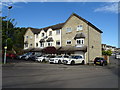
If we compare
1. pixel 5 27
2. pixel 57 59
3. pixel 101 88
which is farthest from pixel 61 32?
pixel 101 88

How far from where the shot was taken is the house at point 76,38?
3009cm

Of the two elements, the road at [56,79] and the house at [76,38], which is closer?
the road at [56,79]

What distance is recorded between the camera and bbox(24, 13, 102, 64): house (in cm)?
3009

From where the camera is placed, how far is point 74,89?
7.03 metres

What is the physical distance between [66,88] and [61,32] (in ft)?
94.2

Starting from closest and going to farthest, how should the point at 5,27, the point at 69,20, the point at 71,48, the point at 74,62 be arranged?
the point at 5,27 → the point at 74,62 → the point at 71,48 → the point at 69,20

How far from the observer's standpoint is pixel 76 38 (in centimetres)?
3125

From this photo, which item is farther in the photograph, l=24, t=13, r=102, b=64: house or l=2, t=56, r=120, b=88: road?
l=24, t=13, r=102, b=64: house

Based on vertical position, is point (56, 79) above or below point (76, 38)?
below

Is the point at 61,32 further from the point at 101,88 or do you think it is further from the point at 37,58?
the point at 101,88

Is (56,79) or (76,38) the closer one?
(56,79)

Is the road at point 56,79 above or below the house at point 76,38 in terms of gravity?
below

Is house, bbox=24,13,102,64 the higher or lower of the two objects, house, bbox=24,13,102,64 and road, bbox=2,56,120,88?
the higher

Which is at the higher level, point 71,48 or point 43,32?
point 43,32
